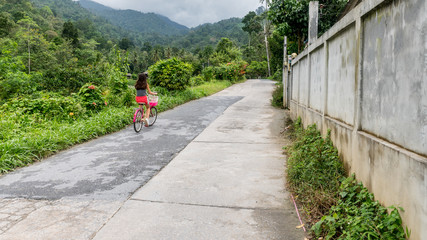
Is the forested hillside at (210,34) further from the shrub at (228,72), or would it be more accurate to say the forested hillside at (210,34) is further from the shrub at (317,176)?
the shrub at (317,176)

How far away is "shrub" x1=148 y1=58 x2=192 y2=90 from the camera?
16.2 metres

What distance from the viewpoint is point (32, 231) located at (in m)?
3.12

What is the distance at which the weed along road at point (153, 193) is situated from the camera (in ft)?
10.4

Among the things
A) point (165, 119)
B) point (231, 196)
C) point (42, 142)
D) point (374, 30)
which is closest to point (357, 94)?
point (374, 30)

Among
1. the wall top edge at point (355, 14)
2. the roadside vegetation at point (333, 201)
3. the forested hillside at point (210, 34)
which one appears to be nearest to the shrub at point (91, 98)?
the roadside vegetation at point (333, 201)

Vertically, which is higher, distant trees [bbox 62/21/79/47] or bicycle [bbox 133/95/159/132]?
distant trees [bbox 62/21/79/47]

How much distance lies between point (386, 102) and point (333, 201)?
1214 mm

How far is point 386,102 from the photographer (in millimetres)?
2865

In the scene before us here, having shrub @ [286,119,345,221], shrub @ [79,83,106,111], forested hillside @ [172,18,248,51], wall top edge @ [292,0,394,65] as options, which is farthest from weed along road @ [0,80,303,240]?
forested hillside @ [172,18,248,51]

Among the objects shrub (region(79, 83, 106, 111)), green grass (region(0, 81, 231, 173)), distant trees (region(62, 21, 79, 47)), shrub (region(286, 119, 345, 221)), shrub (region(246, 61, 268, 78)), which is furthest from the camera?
distant trees (region(62, 21, 79, 47))

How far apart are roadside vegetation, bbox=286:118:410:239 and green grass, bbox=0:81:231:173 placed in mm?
4693

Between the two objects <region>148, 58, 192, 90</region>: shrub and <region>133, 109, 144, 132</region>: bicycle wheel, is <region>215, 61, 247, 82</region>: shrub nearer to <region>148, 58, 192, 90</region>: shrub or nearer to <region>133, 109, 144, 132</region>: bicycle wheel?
<region>148, 58, 192, 90</region>: shrub

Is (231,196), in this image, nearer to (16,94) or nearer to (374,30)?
(374,30)

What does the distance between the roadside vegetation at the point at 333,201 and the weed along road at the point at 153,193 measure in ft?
0.78
